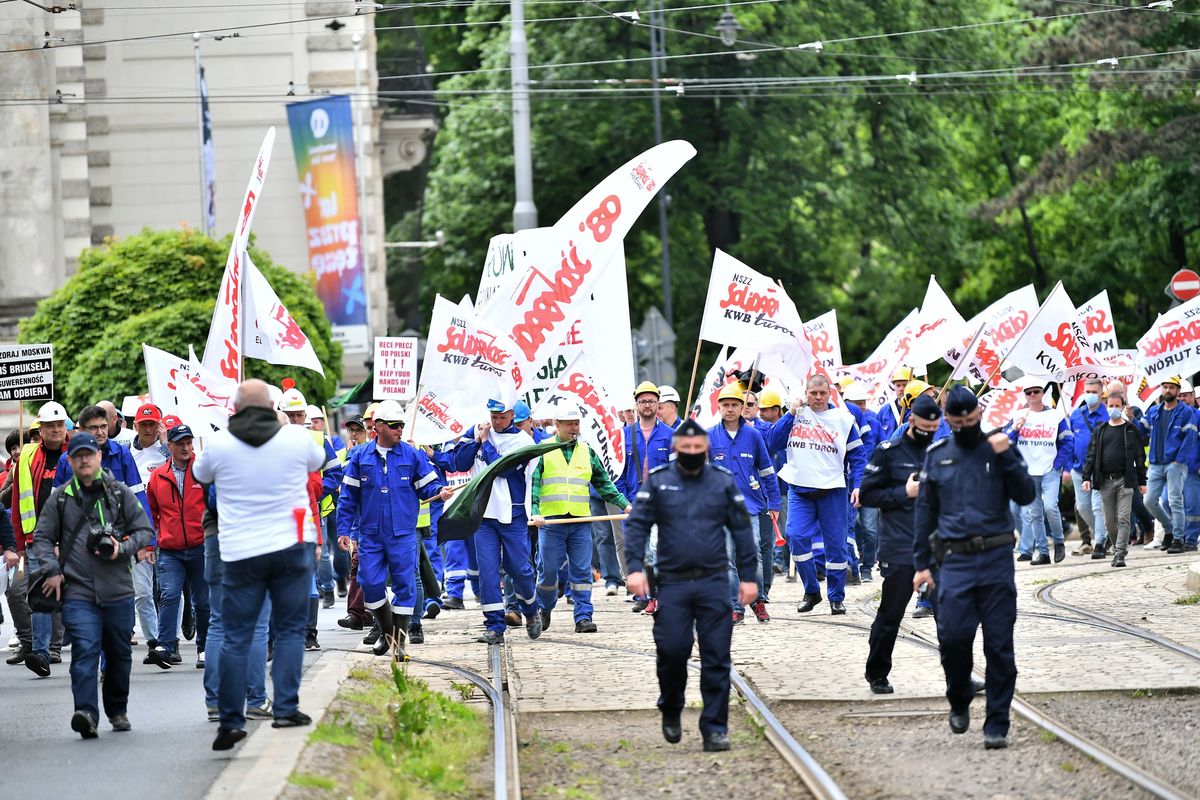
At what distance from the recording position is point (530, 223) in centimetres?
2927

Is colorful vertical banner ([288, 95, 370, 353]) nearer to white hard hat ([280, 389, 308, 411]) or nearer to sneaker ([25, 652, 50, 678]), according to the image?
white hard hat ([280, 389, 308, 411])

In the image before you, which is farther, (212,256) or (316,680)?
(212,256)

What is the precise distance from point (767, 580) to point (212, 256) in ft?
56.7

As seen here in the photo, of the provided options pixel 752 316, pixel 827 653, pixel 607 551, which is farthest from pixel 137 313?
pixel 827 653

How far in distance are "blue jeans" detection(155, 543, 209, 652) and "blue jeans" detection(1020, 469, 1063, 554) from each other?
406 inches

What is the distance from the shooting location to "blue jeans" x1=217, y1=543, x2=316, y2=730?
10922 mm

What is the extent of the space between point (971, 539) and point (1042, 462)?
39.8ft

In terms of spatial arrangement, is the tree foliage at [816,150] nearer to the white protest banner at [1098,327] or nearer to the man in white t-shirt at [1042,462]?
the white protest banner at [1098,327]

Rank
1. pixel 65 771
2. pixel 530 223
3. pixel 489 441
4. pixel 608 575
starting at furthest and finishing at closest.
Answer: pixel 530 223
pixel 608 575
pixel 489 441
pixel 65 771

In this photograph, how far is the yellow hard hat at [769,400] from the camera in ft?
68.8

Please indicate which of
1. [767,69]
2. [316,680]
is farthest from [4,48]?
[316,680]

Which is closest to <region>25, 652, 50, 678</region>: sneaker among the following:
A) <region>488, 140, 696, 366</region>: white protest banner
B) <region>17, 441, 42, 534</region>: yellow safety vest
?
<region>17, 441, 42, 534</region>: yellow safety vest

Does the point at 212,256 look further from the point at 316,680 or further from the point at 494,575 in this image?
the point at 316,680

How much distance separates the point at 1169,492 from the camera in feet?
78.5
